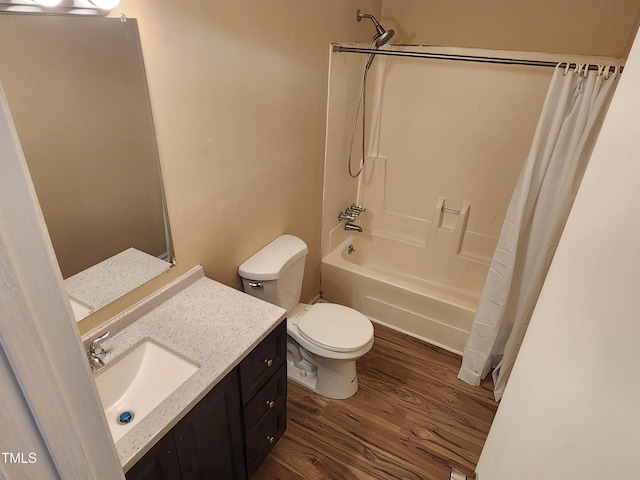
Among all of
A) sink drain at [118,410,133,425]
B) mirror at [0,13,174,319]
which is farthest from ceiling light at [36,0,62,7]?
sink drain at [118,410,133,425]

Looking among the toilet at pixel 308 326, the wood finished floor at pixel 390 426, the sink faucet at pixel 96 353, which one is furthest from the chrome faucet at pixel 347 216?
the sink faucet at pixel 96 353

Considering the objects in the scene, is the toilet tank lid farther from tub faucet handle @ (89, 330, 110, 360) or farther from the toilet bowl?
tub faucet handle @ (89, 330, 110, 360)

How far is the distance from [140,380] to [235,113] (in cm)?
113

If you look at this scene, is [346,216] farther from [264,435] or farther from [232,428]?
[232,428]

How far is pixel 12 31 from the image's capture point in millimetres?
1024

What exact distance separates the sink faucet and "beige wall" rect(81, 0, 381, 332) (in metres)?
0.07

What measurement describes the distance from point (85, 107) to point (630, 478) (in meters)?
1.48

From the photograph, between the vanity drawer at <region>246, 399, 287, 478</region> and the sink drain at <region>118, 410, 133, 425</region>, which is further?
the vanity drawer at <region>246, 399, 287, 478</region>

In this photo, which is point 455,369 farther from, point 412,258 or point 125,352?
point 125,352

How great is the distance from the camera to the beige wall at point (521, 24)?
2125 millimetres

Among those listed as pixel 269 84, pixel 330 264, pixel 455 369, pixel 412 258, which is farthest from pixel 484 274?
pixel 269 84

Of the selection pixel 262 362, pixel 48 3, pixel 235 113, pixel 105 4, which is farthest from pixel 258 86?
pixel 262 362

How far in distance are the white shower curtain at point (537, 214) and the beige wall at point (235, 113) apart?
1150 mm

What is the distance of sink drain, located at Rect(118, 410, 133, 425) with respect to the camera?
4.16 ft
